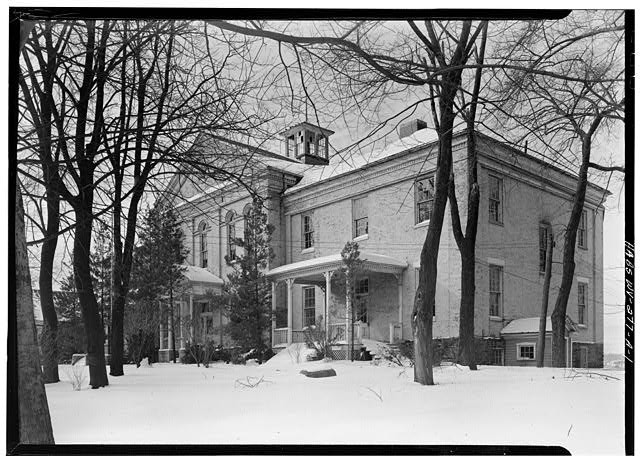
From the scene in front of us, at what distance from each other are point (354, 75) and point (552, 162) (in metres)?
1.57

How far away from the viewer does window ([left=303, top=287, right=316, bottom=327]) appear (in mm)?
5570

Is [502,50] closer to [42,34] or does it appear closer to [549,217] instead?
[549,217]

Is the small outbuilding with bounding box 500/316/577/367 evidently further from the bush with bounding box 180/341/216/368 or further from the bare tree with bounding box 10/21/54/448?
the bare tree with bounding box 10/21/54/448

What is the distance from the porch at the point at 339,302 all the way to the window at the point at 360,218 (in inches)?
6.5

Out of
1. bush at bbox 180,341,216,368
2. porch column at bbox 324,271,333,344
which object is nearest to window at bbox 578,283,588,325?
porch column at bbox 324,271,333,344

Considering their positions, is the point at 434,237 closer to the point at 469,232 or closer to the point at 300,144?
the point at 469,232

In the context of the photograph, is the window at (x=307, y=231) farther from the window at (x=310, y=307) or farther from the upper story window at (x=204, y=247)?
the upper story window at (x=204, y=247)

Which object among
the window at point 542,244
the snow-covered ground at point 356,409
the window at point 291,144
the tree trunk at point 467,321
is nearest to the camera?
the snow-covered ground at point 356,409

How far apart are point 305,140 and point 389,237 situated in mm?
947

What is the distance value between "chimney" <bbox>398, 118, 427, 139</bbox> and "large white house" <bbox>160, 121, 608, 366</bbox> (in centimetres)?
1

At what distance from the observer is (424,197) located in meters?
5.71

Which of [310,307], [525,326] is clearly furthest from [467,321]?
[310,307]

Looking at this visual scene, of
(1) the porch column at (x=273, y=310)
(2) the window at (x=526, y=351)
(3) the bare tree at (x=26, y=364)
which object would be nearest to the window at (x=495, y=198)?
(2) the window at (x=526, y=351)

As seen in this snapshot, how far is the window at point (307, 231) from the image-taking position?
18.8ft
